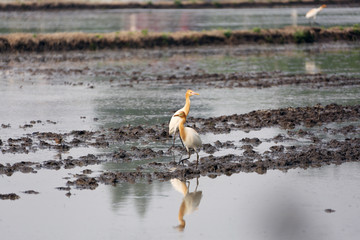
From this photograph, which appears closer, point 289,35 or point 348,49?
point 348,49

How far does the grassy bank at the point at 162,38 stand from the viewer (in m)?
38.5

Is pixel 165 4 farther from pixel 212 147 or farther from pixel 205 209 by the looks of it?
pixel 205 209

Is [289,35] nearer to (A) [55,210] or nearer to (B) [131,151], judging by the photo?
(B) [131,151]

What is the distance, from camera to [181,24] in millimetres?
53750

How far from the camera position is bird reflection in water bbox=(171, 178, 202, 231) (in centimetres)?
1062

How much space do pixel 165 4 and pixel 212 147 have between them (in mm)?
65367

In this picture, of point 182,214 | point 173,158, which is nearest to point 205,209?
point 182,214

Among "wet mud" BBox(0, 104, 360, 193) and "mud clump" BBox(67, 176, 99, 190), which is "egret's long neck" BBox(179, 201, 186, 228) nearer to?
"wet mud" BBox(0, 104, 360, 193)

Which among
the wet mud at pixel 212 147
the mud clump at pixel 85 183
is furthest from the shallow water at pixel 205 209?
the wet mud at pixel 212 147

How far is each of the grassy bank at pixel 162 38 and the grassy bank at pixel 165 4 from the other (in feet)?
105

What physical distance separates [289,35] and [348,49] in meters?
4.85

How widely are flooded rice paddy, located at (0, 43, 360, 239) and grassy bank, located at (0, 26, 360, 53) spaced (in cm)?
1059

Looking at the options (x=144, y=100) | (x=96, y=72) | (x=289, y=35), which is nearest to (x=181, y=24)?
(x=289, y=35)

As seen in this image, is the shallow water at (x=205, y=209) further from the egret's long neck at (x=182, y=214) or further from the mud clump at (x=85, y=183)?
the mud clump at (x=85, y=183)
